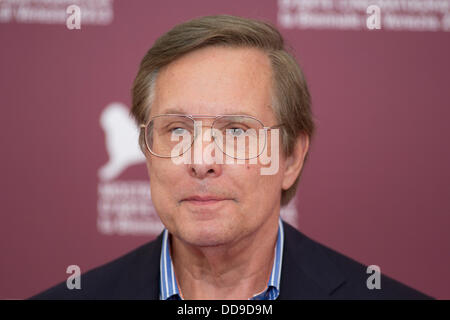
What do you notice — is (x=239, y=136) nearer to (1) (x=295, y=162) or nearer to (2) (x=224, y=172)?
(2) (x=224, y=172)

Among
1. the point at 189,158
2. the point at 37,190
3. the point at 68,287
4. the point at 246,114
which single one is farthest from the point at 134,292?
the point at 37,190

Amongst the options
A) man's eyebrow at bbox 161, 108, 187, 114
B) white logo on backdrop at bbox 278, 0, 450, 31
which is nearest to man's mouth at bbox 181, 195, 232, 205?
man's eyebrow at bbox 161, 108, 187, 114

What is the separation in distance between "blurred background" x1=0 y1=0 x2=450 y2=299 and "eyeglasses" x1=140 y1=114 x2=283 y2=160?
2.97ft

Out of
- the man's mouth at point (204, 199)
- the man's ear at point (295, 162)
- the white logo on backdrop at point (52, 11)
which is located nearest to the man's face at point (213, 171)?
the man's mouth at point (204, 199)

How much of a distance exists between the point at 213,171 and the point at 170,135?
0.22m

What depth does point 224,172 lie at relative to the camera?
1784 millimetres

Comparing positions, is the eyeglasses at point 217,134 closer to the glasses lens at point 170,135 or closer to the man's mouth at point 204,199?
the glasses lens at point 170,135

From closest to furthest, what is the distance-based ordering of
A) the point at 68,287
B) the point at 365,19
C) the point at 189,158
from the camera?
the point at 189,158
the point at 68,287
the point at 365,19

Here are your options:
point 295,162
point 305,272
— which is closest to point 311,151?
point 295,162

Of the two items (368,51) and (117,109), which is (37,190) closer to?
(117,109)

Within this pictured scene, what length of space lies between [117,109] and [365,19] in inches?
50.2

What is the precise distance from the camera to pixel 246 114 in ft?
6.04

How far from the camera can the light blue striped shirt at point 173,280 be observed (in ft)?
6.54

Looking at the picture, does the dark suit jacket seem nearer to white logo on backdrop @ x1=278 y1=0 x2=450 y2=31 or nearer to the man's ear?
the man's ear
